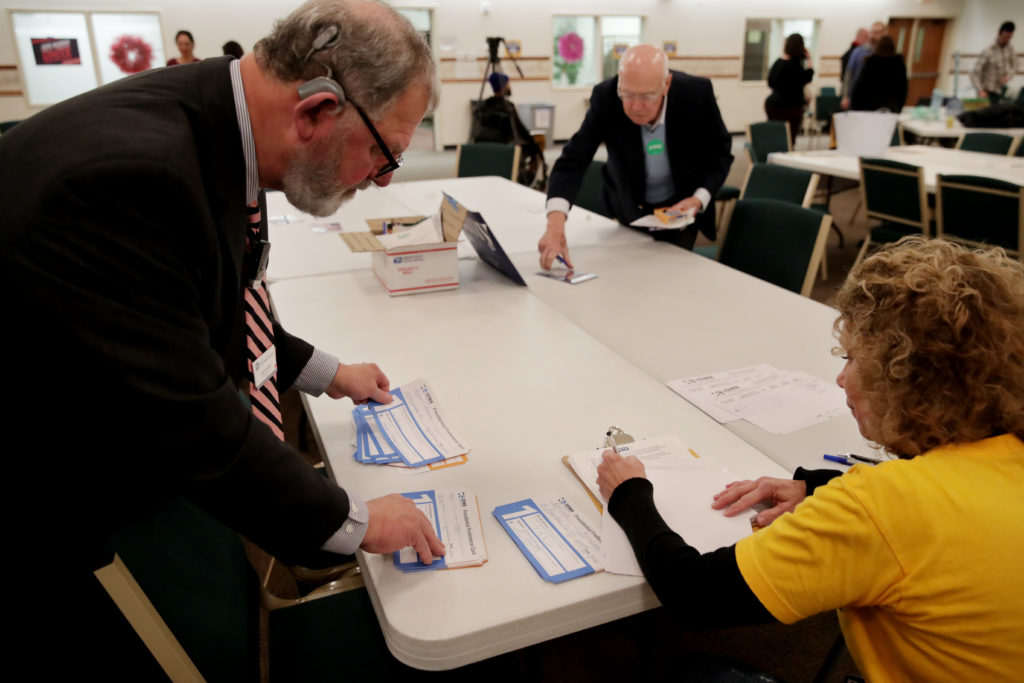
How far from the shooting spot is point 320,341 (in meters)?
1.82

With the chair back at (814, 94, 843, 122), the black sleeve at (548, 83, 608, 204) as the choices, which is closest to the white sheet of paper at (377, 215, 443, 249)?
the black sleeve at (548, 83, 608, 204)

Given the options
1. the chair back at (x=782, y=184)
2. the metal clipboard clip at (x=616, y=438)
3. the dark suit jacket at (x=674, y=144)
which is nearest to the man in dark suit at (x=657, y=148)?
the dark suit jacket at (x=674, y=144)

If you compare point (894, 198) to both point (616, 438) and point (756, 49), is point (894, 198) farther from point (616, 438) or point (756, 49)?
point (756, 49)

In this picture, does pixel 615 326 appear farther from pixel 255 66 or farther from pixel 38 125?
pixel 38 125

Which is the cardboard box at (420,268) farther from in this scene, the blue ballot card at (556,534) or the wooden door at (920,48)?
the wooden door at (920,48)

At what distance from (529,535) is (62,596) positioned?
63cm

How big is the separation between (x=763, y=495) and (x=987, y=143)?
574 cm

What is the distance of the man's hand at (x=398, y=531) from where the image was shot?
99 cm

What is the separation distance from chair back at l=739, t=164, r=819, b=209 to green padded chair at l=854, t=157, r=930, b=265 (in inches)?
33.1

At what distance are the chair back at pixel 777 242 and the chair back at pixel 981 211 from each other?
1288 mm

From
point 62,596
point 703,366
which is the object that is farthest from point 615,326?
point 62,596

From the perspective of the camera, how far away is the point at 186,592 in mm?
1050

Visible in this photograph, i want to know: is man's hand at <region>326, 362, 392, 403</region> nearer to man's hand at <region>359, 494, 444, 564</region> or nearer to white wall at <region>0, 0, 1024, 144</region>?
man's hand at <region>359, 494, 444, 564</region>

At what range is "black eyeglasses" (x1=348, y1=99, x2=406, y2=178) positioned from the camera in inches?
39.1
